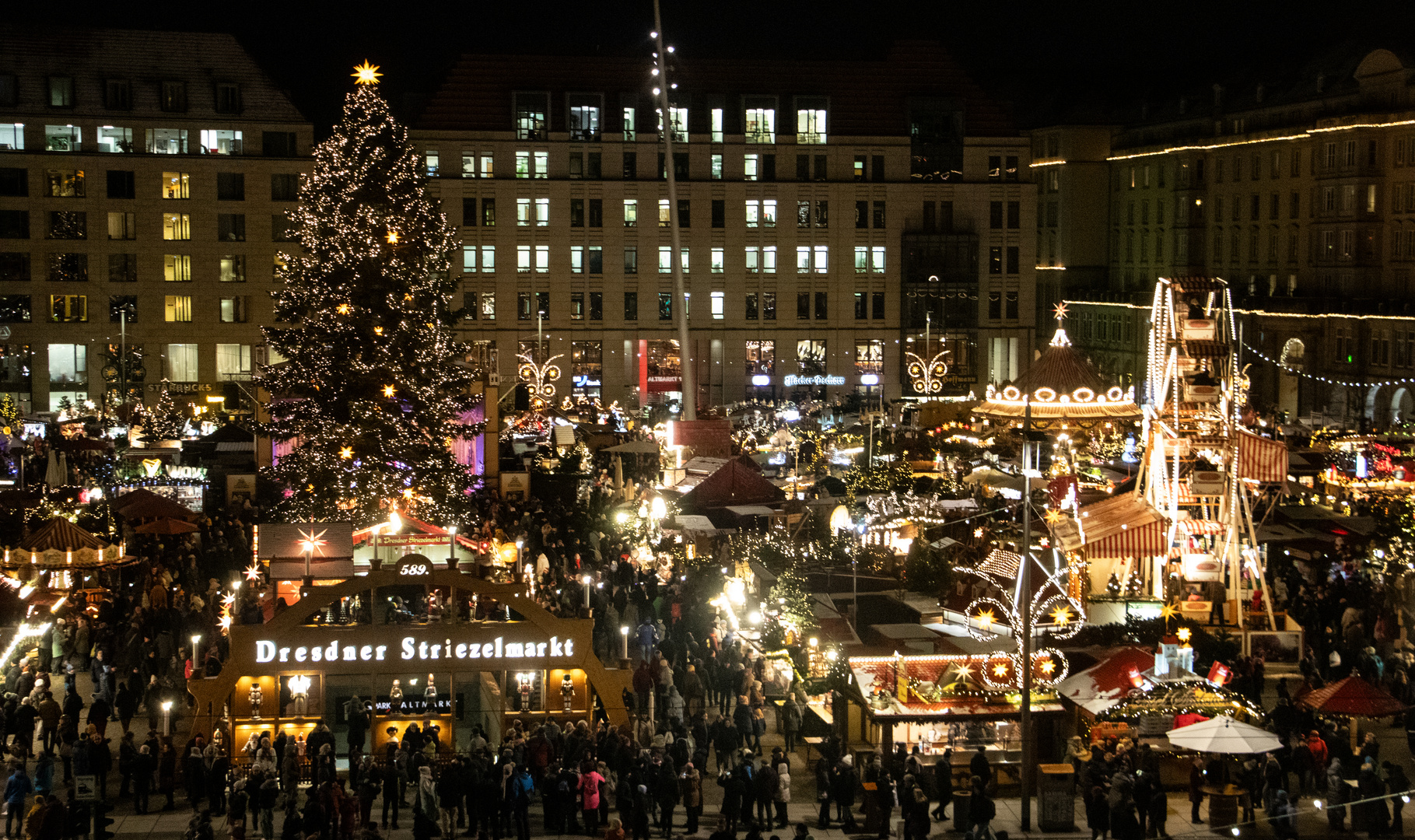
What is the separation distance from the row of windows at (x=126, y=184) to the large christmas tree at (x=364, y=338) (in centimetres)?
3719

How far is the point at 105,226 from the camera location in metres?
70.6

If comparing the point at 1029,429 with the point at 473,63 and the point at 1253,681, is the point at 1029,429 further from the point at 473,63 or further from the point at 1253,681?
the point at 473,63

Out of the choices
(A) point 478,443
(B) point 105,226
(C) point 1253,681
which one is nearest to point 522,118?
(B) point 105,226

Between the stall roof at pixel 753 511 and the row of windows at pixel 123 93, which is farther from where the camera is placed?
the row of windows at pixel 123 93

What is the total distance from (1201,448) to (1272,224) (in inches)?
1977

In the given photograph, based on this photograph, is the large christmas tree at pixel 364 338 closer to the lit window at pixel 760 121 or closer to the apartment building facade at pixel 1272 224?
the apartment building facade at pixel 1272 224

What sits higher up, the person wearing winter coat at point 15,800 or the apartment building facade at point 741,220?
the apartment building facade at point 741,220

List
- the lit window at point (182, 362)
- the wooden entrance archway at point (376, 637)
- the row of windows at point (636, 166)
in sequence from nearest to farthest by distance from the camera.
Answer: the wooden entrance archway at point (376, 637), the lit window at point (182, 362), the row of windows at point (636, 166)

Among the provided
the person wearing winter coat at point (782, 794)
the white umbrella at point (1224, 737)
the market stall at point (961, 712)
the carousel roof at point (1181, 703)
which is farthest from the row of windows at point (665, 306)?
the white umbrella at point (1224, 737)

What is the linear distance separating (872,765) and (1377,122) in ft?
174

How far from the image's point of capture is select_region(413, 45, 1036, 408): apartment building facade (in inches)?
2923

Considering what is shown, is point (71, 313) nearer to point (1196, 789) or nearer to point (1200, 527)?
point (1200, 527)

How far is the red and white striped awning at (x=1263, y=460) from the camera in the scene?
31609 millimetres

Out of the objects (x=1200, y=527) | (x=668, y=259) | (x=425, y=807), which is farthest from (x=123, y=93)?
(x=425, y=807)
